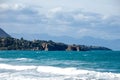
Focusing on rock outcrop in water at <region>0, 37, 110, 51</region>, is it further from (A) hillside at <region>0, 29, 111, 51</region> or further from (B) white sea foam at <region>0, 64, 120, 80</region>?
(B) white sea foam at <region>0, 64, 120, 80</region>

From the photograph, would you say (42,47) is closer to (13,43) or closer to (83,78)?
(13,43)

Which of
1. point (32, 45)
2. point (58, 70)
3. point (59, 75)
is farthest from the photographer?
point (32, 45)

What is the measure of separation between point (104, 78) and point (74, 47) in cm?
16611

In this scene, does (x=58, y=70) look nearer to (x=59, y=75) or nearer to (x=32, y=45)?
(x=59, y=75)

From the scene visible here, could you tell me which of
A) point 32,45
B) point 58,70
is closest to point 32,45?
point 32,45

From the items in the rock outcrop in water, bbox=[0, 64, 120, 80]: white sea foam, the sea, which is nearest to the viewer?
bbox=[0, 64, 120, 80]: white sea foam

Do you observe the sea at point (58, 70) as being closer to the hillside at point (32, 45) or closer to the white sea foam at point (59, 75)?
the white sea foam at point (59, 75)

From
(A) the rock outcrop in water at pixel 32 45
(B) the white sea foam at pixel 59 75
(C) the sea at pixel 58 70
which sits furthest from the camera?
(A) the rock outcrop in water at pixel 32 45

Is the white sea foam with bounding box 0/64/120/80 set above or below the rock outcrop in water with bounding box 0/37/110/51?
below

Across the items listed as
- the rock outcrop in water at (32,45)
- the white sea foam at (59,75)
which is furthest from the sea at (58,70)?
the rock outcrop in water at (32,45)

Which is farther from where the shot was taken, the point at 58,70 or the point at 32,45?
the point at 32,45

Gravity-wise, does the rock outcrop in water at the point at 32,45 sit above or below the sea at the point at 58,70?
above

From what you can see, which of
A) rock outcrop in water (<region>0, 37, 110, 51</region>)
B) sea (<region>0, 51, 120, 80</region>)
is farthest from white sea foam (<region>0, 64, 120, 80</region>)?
rock outcrop in water (<region>0, 37, 110, 51</region>)

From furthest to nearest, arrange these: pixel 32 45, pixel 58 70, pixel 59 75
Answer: pixel 32 45 < pixel 58 70 < pixel 59 75
